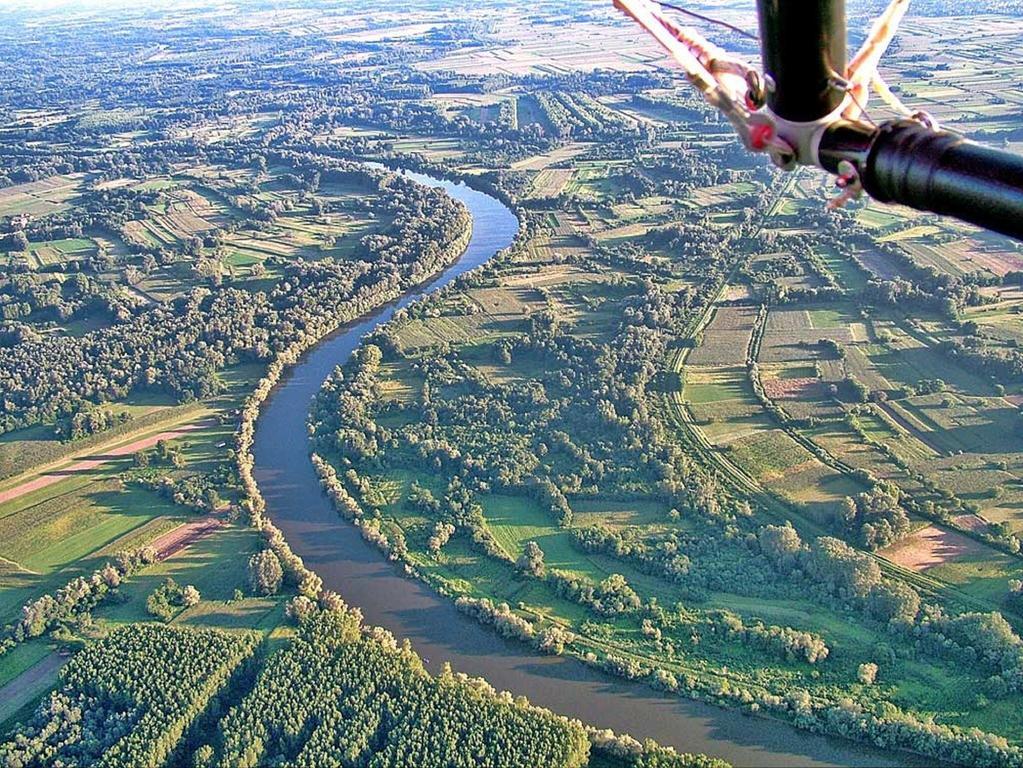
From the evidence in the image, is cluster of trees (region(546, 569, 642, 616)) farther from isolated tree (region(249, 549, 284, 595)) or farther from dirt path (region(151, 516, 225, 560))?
dirt path (region(151, 516, 225, 560))

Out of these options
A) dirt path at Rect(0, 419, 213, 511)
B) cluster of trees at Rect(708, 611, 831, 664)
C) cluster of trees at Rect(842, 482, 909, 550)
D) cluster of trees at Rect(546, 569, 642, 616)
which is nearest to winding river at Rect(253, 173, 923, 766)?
cluster of trees at Rect(546, 569, 642, 616)

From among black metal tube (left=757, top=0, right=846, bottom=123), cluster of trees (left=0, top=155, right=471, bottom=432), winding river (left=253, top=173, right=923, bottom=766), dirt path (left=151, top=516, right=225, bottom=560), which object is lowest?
winding river (left=253, top=173, right=923, bottom=766)

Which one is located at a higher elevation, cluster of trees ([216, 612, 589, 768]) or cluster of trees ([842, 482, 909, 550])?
cluster of trees ([842, 482, 909, 550])

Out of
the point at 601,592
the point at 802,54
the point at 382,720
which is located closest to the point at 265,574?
the point at 382,720

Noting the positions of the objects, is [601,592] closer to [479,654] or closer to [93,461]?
[479,654]

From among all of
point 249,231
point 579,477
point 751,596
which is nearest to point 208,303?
point 249,231

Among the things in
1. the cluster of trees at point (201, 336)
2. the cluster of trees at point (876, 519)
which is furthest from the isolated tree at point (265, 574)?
the cluster of trees at point (876, 519)
